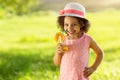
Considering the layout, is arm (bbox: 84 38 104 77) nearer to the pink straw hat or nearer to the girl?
the girl

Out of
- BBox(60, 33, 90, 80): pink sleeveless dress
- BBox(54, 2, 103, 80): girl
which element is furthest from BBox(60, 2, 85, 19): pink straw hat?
BBox(60, 33, 90, 80): pink sleeveless dress

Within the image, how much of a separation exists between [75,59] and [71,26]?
45cm

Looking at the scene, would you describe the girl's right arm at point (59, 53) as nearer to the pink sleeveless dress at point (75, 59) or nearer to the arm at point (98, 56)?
the pink sleeveless dress at point (75, 59)

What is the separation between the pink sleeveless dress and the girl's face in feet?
0.38

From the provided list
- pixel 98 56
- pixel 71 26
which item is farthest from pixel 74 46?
pixel 98 56

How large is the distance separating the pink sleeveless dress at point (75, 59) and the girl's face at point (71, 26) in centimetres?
12

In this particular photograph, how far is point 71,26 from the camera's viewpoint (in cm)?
661

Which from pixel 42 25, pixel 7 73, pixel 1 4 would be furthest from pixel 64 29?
pixel 42 25

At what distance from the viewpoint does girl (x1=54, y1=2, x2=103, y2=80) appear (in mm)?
6637

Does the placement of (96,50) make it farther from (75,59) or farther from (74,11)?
(74,11)

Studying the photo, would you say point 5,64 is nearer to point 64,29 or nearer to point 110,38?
point 64,29

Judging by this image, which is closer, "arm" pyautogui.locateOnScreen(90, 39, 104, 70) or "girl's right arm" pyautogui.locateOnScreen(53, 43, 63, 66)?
"girl's right arm" pyautogui.locateOnScreen(53, 43, 63, 66)

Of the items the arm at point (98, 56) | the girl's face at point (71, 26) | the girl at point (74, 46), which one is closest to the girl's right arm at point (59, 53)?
the girl at point (74, 46)

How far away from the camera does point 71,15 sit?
6.56m
